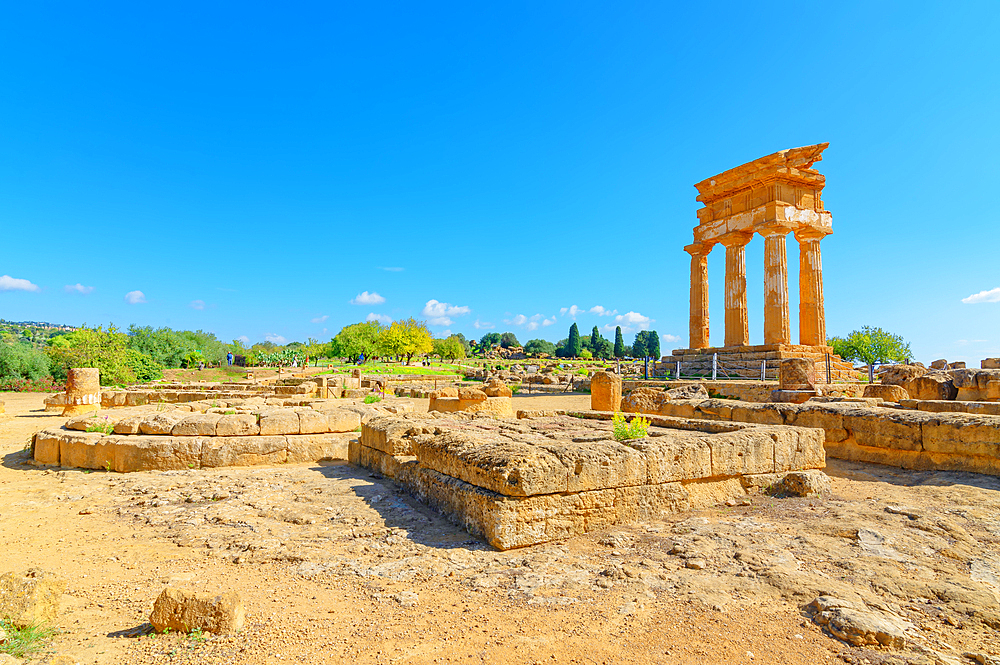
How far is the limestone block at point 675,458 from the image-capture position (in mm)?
4492

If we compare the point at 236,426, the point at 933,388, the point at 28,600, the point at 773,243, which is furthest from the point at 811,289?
the point at 28,600

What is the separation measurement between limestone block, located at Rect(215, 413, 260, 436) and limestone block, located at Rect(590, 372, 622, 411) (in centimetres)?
700

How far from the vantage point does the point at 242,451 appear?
23.3 ft

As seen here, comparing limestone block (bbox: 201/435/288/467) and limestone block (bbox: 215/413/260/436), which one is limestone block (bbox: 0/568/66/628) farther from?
limestone block (bbox: 215/413/260/436)

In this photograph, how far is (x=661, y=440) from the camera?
189 inches

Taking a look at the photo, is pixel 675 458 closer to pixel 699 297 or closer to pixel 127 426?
pixel 127 426

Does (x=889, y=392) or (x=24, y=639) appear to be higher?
(x=889, y=392)

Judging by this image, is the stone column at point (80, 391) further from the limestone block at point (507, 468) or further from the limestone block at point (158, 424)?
the limestone block at point (507, 468)

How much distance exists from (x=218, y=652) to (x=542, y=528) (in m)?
2.16

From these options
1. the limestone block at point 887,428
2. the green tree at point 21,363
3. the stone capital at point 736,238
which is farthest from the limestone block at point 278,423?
the green tree at point 21,363

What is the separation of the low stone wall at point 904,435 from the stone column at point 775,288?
1549cm

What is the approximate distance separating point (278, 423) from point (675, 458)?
5.77 metres

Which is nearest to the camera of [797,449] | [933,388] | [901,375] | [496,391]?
[797,449]

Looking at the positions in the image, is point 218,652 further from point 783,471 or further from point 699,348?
point 699,348
